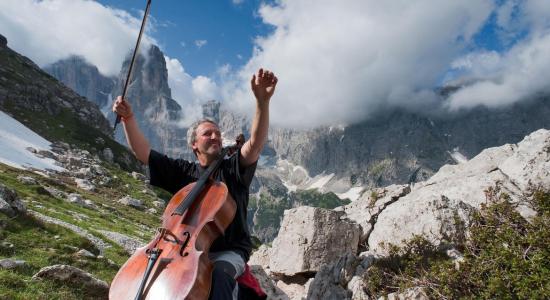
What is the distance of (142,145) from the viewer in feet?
23.6

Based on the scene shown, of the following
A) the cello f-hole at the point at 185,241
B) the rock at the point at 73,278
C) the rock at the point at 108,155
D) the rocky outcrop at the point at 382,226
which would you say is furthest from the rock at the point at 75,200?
the rock at the point at 108,155

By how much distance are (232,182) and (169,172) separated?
150cm

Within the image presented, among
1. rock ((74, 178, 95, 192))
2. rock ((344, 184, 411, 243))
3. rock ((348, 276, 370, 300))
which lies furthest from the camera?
rock ((74, 178, 95, 192))

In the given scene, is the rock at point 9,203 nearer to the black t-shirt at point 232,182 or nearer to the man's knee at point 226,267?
the black t-shirt at point 232,182

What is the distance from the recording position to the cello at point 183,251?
4.61m

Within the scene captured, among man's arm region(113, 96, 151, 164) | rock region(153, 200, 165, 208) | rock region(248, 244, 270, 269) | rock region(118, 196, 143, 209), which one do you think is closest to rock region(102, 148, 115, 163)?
rock region(153, 200, 165, 208)

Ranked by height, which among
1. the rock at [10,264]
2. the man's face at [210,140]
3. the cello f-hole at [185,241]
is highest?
the man's face at [210,140]

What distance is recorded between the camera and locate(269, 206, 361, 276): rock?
1091 cm

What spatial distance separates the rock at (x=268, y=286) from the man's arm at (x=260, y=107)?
18.8ft

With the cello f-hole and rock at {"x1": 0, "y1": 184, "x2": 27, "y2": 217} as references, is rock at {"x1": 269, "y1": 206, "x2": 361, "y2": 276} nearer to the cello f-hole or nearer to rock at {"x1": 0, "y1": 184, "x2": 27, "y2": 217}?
the cello f-hole

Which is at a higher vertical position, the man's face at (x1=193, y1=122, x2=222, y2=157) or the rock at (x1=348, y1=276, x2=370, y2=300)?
the man's face at (x1=193, y1=122, x2=222, y2=157)

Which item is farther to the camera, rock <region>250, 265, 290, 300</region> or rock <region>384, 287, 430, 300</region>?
rock <region>250, 265, 290, 300</region>

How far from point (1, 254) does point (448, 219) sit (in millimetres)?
11809

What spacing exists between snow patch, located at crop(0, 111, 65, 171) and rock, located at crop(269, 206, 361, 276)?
47252 mm
